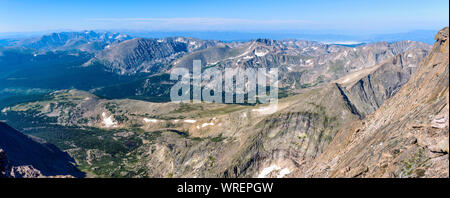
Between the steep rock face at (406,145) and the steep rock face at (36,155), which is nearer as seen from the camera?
the steep rock face at (406,145)

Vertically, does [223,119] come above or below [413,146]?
below

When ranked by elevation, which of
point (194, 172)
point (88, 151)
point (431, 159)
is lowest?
Answer: point (88, 151)

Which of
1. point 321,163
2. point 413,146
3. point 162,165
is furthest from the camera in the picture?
point 162,165

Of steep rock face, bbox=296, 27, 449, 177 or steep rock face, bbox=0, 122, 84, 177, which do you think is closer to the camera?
steep rock face, bbox=296, 27, 449, 177

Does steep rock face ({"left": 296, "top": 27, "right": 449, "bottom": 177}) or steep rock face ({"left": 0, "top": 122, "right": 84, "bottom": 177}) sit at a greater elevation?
steep rock face ({"left": 296, "top": 27, "right": 449, "bottom": 177})

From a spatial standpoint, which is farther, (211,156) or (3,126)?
(3,126)

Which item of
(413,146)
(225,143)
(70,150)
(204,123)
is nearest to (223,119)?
(204,123)

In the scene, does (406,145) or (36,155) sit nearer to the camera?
(406,145)

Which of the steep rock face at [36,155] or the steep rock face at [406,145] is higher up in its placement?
the steep rock face at [406,145]

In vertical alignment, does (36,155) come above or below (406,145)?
below

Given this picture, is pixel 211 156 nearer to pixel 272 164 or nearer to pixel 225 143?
pixel 225 143
